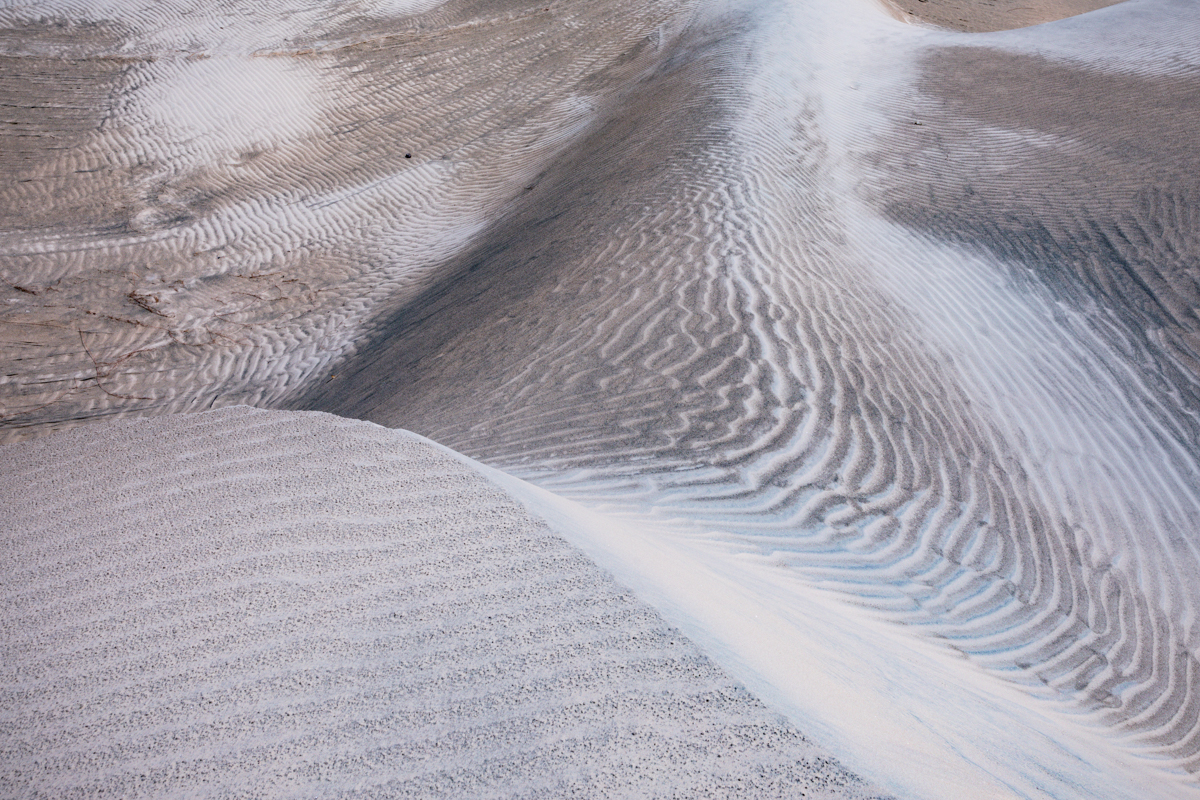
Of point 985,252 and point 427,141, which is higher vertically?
point 427,141

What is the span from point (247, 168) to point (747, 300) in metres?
10.1

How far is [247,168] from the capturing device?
41.3 feet

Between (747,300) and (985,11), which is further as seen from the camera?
(985,11)

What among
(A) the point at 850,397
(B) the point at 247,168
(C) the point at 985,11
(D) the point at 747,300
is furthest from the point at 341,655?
(C) the point at 985,11

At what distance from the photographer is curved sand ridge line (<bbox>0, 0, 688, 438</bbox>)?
872 cm

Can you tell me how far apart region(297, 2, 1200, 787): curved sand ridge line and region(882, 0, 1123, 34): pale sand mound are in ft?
37.5

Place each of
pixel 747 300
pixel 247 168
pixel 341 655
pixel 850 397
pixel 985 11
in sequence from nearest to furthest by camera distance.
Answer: pixel 341 655
pixel 850 397
pixel 747 300
pixel 247 168
pixel 985 11

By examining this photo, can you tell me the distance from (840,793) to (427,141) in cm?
1356

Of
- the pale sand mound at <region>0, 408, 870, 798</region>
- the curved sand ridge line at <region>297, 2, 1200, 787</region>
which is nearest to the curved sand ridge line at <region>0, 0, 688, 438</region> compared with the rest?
the curved sand ridge line at <region>297, 2, 1200, 787</region>

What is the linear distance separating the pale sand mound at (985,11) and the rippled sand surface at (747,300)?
3892 millimetres

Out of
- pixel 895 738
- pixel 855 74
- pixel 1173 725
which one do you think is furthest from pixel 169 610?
pixel 855 74

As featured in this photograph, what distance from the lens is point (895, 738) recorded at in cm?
230

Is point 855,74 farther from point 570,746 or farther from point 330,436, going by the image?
point 570,746

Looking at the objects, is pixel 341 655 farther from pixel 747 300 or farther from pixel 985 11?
pixel 985 11
